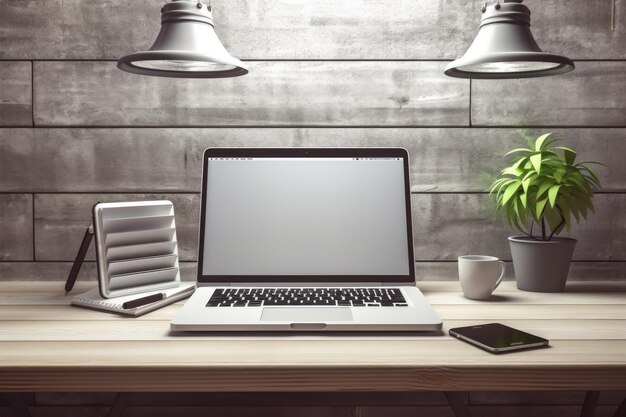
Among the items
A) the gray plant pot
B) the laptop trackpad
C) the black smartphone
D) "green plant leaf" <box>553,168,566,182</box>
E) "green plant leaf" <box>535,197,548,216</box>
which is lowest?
the black smartphone

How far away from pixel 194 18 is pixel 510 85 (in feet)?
2.69

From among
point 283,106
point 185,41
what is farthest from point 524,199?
point 185,41

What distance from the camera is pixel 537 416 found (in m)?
1.42

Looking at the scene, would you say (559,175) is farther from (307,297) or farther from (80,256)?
(80,256)

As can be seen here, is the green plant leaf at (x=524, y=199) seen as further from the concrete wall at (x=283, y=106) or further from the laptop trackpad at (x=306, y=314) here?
the laptop trackpad at (x=306, y=314)

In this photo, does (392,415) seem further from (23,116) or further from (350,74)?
(23,116)

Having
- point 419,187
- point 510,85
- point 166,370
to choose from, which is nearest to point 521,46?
point 510,85

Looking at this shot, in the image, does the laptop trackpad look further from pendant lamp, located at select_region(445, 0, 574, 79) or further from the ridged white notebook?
pendant lamp, located at select_region(445, 0, 574, 79)

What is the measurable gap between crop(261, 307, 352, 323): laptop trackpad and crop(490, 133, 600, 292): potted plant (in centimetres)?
51

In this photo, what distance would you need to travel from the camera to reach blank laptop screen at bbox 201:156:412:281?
117 cm

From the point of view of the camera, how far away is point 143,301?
1021 millimetres

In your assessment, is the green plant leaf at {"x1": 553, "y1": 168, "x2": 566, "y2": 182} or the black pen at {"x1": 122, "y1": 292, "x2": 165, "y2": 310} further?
the green plant leaf at {"x1": 553, "y1": 168, "x2": 566, "y2": 182}

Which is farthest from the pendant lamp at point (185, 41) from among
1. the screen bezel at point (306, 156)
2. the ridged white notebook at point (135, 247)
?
the ridged white notebook at point (135, 247)

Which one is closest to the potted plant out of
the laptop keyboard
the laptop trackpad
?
the laptop keyboard
